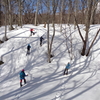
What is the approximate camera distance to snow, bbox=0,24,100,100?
7000mm

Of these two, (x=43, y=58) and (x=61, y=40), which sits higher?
(x=61, y=40)

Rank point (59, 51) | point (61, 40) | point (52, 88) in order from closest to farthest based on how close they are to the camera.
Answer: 1. point (52, 88)
2. point (59, 51)
3. point (61, 40)

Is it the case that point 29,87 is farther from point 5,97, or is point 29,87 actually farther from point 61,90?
point 61,90

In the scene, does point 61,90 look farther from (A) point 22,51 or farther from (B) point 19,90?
(A) point 22,51

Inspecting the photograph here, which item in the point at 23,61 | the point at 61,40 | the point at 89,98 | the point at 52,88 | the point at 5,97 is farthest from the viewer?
the point at 61,40

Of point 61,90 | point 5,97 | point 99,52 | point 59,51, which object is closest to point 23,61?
point 59,51

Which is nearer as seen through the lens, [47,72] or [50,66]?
[47,72]

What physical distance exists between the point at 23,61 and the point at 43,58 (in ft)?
7.52

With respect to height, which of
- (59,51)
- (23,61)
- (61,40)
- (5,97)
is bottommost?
(5,97)

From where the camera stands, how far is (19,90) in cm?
764

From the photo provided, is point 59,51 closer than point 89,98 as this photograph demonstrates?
No

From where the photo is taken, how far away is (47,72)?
33.3 feet

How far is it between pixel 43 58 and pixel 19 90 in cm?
556

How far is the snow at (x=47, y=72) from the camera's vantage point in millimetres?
7000
